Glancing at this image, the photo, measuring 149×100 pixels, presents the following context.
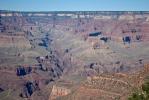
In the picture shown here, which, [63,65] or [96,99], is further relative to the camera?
[63,65]

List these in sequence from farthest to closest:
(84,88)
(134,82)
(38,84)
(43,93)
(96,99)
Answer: (38,84)
(43,93)
(84,88)
(96,99)
(134,82)

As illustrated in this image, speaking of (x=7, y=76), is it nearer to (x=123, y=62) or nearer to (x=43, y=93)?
(x=43, y=93)

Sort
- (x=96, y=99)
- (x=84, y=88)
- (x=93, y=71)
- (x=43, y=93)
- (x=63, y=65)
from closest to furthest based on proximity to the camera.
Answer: (x=96, y=99) → (x=84, y=88) → (x=43, y=93) → (x=93, y=71) → (x=63, y=65)

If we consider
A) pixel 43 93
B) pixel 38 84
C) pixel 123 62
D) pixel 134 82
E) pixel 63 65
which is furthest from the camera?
pixel 63 65

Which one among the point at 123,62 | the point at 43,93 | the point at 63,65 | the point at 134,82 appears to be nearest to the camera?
the point at 134,82

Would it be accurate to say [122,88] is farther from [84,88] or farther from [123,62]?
[123,62]

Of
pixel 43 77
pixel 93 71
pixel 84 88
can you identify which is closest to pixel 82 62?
pixel 93 71

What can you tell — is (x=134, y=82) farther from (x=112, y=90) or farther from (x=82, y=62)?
(x=82, y=62)

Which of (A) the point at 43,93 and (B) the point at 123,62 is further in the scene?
(B) the point at 123,62

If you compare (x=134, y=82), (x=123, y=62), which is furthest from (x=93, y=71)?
(x=134, y=82)
